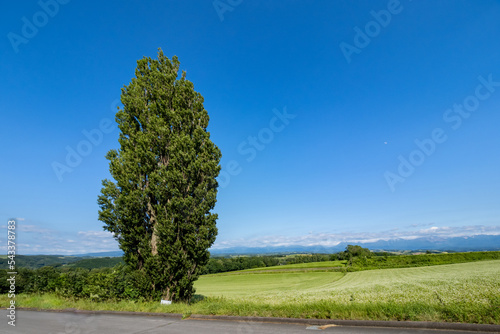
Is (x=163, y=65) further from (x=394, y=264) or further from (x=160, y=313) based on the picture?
(x=394, y=264)

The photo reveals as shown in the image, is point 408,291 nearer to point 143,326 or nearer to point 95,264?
point 143,326

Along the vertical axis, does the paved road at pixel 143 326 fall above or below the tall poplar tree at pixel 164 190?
below

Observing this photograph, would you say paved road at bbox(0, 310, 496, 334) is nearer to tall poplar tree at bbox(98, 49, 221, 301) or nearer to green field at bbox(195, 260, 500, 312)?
green field at bbox(195, 260, 500, 312)

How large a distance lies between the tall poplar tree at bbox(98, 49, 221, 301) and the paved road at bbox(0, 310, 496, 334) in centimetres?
331

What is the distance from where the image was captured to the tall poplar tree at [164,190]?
12.9 metres

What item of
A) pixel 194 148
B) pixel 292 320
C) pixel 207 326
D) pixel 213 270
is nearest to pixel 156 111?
pixel 194 148

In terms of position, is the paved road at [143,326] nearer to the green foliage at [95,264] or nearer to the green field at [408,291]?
the green field at [408,291]

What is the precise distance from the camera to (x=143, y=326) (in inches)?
317

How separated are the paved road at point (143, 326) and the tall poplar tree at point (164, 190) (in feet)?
10.9

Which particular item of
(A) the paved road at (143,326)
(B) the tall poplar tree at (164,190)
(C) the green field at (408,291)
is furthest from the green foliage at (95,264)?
(C) the green field at (408,291)

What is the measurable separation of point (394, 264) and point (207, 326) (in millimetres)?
53377

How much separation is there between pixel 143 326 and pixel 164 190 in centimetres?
638

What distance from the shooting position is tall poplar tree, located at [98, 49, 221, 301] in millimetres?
12891

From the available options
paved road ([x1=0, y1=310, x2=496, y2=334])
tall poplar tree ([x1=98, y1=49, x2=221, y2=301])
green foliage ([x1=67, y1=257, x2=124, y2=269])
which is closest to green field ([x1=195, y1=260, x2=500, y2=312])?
paved road ([x1=0, y1=310, x2=496, y2=334])
